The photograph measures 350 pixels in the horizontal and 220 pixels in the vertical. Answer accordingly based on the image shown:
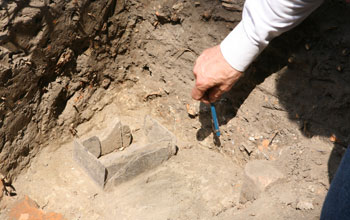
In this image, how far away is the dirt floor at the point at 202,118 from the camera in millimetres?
1866

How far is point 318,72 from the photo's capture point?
1900 millimetres

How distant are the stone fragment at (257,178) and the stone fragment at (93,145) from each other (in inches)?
36.4

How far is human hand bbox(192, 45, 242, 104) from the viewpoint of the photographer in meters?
1.75

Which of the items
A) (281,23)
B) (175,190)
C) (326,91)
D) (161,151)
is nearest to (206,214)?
(175,190)

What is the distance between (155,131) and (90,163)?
0.48 m

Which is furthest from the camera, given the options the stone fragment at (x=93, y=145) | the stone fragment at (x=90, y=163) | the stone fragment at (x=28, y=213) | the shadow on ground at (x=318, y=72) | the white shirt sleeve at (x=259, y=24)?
the stone fragment at (x=93, y=145)

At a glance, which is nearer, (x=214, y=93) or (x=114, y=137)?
(x=214, y=93)

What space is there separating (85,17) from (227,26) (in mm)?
903

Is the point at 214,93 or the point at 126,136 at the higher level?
the point at 214,93

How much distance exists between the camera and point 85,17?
2.47m

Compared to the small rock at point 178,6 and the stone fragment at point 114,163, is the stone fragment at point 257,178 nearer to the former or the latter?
the stone fragment at point 114,163

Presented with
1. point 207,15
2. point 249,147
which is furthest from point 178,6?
point 249,147

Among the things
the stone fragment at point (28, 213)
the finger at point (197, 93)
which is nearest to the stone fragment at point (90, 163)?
the stone fragment at point (28, 213)

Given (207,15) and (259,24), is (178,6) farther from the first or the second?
(259,24)
